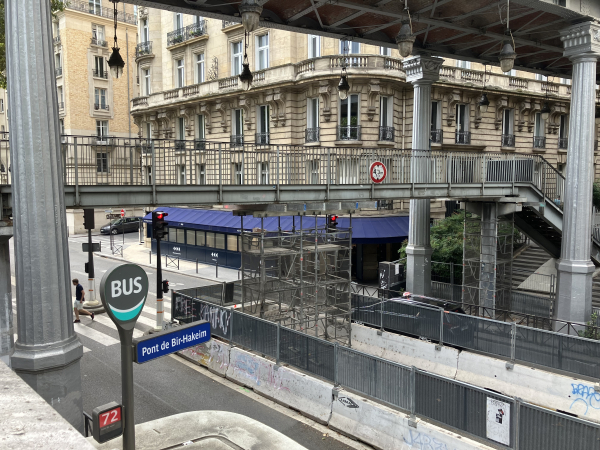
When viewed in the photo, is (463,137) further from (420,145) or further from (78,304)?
(78,304)

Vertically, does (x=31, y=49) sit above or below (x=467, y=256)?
above

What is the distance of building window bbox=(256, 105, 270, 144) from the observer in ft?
90.1

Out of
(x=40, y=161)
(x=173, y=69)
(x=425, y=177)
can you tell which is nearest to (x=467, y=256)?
(x=425, y=177)

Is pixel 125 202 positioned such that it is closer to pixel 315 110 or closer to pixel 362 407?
pixel 362 407

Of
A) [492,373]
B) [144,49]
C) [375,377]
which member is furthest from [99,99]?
[375,377]

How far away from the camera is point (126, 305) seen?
5.02 metres

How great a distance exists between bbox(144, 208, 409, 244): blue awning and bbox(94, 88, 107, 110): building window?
21.6 meters

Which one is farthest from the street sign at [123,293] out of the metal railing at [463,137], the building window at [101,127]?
the building window at [101,127]

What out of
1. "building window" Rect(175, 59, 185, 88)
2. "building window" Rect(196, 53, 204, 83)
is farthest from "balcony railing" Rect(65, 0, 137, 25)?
"building window" Rect(196, 53, 204, 83)

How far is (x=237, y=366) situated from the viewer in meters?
11.9

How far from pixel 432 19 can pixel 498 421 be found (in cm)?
1181

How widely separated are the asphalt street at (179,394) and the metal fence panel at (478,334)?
4.62 metres

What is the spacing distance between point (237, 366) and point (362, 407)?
151 inches

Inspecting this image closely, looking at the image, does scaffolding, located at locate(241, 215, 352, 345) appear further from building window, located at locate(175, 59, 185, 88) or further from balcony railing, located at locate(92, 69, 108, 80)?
balcony railing, located at locate(92, 69, 108, 80)
